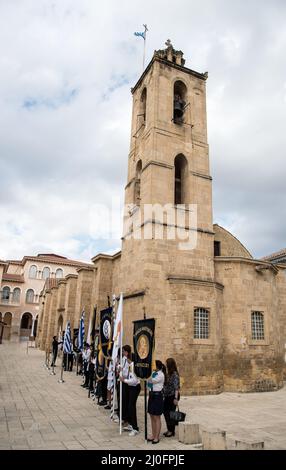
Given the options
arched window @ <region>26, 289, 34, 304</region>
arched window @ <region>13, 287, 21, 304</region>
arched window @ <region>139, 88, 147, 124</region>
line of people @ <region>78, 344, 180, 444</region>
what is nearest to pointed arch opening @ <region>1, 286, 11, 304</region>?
arched window @ <region>13, 287, 21, 304</region>

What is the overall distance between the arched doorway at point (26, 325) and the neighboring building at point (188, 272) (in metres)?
38.0

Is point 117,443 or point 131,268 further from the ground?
point 131,268

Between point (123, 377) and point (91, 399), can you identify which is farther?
point (91, 399)

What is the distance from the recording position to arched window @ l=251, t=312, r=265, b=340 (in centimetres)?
1645

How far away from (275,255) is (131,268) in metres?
21.9

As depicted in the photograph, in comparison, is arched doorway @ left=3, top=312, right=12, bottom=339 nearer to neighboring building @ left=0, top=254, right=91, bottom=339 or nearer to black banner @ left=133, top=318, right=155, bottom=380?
neighboring building @ left=0, top=254, right=91, bottom=339

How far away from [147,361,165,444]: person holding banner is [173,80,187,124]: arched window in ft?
51.0

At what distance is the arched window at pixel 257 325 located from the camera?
648 inches

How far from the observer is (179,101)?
20.2m

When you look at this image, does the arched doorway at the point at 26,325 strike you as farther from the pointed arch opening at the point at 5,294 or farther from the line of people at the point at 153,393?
the line of people at the point at 153,393

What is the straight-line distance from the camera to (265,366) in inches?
631

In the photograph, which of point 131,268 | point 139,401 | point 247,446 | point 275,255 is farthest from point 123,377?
point 275,255
